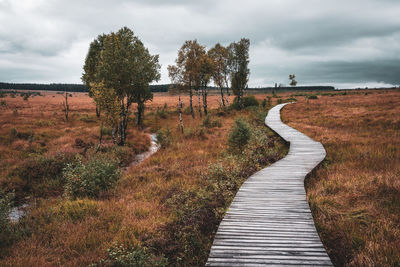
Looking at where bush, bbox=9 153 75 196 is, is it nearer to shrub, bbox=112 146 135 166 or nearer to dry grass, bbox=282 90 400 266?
shrub, bbox=112 146 135 166

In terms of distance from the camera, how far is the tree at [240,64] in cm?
3803

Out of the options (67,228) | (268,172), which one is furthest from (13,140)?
(268,172)

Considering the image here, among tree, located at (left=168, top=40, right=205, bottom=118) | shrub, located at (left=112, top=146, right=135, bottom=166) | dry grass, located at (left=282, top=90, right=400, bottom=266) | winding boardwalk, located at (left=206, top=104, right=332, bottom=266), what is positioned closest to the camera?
winding boardwalk, located at (left=206, top=104, right=332, bottom=266)

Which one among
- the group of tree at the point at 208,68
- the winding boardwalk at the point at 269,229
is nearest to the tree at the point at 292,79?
the group of tree at the point at 208,68

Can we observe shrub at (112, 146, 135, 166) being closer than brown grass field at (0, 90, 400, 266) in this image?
No

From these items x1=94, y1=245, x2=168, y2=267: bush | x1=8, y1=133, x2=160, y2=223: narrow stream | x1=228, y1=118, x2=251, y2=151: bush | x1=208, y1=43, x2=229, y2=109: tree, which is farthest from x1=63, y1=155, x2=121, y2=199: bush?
x1=208, y1=43, x2=229, y2=109: tree

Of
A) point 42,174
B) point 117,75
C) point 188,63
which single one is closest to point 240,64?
point 188,63

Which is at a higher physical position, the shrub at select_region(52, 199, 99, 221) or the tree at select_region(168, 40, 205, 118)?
the tree at select_region(168, 40, 205, 118)

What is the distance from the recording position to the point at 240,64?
38.7 metres

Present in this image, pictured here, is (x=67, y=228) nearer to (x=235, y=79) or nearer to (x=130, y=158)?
(x=130, y=158)

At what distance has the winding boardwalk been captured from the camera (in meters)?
4.03

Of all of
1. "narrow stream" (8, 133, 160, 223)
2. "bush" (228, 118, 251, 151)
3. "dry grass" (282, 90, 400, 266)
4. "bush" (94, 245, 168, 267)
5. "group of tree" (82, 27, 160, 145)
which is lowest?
"narrow stream" (8, 133, 160, 223)

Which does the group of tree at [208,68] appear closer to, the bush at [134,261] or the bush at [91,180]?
Result: the bush at [91,180]

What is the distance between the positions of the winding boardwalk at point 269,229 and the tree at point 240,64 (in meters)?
32.8
